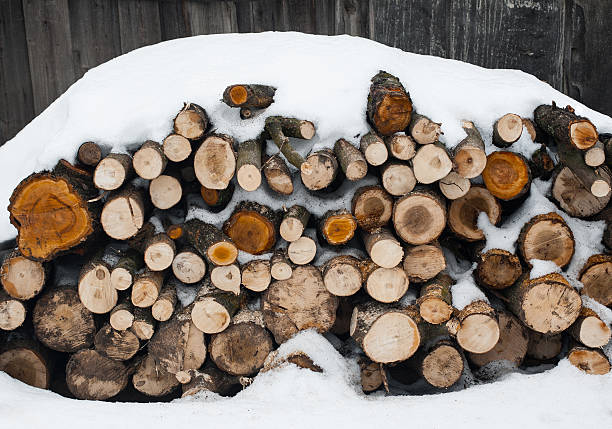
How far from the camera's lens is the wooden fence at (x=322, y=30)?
3816 millimetres

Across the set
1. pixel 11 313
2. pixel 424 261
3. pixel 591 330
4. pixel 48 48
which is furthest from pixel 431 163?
pixel 48 48

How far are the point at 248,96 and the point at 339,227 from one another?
789mm

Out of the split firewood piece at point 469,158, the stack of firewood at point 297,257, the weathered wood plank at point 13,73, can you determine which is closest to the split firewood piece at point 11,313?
the stack of firewood at point 297,257

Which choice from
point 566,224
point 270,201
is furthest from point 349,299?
point 566,224

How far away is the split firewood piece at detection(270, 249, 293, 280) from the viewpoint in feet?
8.43

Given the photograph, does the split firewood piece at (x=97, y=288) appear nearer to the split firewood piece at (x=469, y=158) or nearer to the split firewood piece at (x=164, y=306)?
Result: the split firewood piece at (x=164, y=306)

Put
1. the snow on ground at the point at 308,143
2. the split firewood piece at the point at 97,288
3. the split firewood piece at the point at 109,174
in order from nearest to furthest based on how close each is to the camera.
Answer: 1. the snow on ground at the point at 308,143
2. the split firewood piece at the point at 109,174
3. the split firewood piece at the point at 97,288

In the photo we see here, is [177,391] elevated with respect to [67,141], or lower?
lower

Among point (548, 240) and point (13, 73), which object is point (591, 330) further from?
point (13, 73)

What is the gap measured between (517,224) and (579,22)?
218 centimetres

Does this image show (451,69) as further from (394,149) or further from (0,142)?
(0,142)

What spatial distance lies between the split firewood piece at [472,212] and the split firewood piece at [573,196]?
1.14 feet

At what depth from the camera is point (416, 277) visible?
259 centimetres

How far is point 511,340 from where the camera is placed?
103 inches
